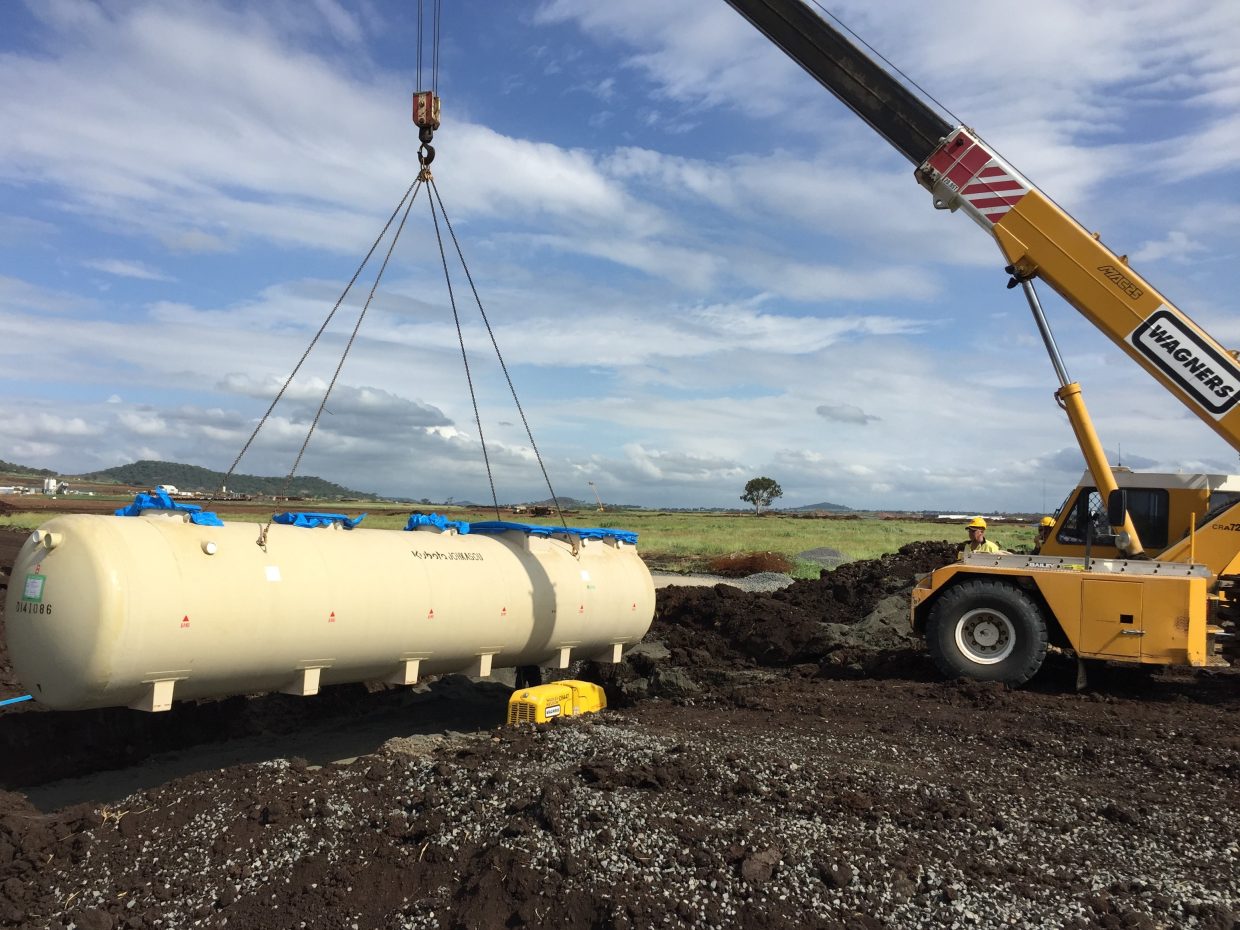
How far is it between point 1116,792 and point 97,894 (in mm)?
7187

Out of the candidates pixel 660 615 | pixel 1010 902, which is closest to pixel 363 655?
pixel 1010 902

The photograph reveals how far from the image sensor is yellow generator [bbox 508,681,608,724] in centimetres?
914

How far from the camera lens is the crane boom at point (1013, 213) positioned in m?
9.82

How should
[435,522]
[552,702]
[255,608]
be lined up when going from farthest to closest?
[435,522] → [552,702] → [255,608]

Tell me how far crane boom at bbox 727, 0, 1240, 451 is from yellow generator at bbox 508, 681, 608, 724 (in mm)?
7018

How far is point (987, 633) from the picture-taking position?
10.6m

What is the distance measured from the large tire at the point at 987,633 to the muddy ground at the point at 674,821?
536 millimetres

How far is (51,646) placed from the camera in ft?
21.4

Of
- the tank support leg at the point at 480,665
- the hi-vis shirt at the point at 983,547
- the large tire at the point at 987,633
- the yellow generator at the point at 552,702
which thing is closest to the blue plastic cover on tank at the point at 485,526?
the tank support leg at the point at 480,665

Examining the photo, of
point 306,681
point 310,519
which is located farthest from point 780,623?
point 306,681

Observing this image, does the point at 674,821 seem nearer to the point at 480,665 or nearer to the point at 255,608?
the point at 255,608

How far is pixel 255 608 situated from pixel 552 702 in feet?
11.2

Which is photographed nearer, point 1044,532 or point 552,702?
point 552,702

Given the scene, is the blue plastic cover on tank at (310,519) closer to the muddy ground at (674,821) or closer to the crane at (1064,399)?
the muddy ground at (674,821)
